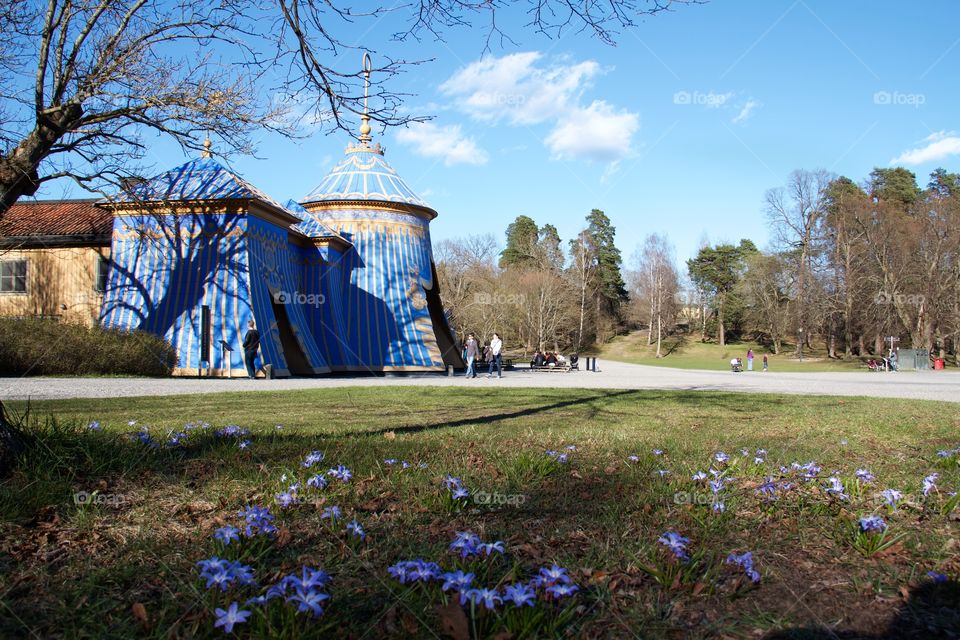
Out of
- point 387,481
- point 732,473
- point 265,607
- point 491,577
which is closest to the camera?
point 265,607

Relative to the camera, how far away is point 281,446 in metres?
4.94

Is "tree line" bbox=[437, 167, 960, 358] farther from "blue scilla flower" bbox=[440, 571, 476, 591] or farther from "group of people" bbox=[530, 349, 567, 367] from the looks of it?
"blue scilla flower" bbox=[440, 571, 476, 591]

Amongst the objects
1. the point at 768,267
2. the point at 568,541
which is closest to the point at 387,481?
the point at 568,541

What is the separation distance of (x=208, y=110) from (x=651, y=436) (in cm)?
660

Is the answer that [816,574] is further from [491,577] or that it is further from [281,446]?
[281,446]

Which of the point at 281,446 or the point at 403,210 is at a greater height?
the point at 403,210

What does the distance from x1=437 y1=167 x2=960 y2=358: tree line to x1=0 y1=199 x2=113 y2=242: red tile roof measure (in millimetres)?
30676

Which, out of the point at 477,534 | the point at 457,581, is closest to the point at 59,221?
the point at 477,534

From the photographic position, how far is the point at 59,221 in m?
22.4

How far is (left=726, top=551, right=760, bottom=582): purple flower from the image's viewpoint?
2547 millimetres

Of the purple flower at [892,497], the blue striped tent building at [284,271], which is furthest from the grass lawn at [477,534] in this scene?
the blue striped tent building at [284,271]

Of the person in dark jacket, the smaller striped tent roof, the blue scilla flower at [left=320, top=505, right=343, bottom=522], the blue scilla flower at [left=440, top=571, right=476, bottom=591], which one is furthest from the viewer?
the smaller striped tent roof

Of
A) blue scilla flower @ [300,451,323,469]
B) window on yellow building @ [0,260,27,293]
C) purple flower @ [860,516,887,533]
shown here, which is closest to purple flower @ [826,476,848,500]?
purple flower @ [860,516,887,533]

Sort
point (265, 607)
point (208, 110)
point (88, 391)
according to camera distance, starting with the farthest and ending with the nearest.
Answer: point (88, 391), point (208, 110), point (265, 607)
